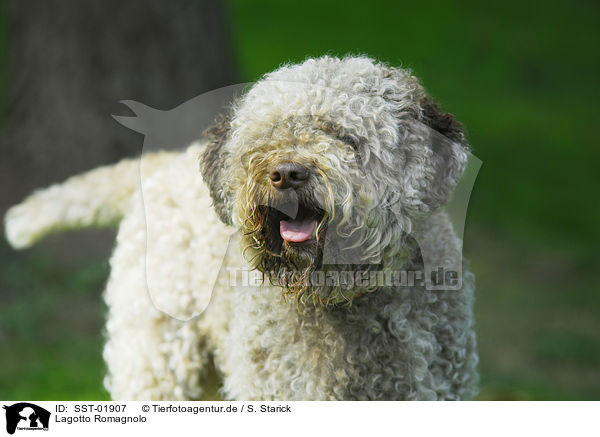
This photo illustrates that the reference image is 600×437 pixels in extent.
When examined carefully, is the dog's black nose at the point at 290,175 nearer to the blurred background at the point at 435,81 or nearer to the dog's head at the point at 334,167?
the dog's head at the point at 334,167

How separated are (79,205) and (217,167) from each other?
1.22 m

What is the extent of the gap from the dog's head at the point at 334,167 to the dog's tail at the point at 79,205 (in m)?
1.06

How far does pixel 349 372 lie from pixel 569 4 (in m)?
3.65

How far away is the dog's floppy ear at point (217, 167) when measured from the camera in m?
2.96

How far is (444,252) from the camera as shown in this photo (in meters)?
3.11

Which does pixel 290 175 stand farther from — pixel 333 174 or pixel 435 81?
pixel 435 81

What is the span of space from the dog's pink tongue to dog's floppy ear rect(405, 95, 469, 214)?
36cm

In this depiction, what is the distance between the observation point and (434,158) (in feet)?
9.18

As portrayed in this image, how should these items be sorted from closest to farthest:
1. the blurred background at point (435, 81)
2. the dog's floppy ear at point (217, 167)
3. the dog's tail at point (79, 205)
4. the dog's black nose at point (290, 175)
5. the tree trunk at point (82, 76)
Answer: the dog's black nose at point (290, 175) → the dog's floppy ear at point (217, 167) → the dog's tail at point (79, 205) → the blurred background at point (435, 81) → the tree trunk at point (82, 76)

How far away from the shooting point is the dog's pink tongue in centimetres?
274
